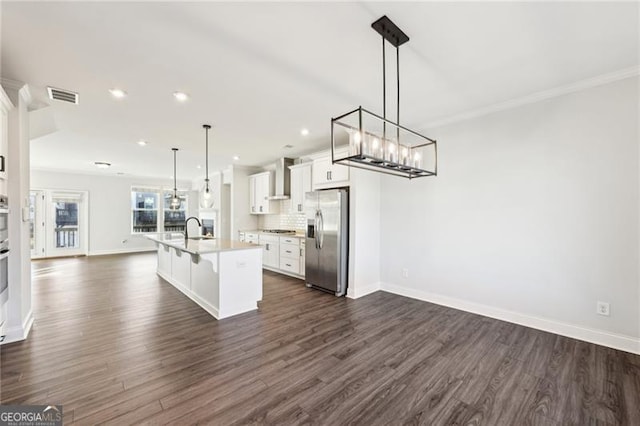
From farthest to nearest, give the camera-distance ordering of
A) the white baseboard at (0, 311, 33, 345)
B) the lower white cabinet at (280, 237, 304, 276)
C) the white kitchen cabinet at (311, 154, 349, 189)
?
the lower white cabinet at (280, 237, 304, 276), the white kitchen cabinet at (311, 154, 349, 189), the white baseboard at (0, 311, 33, 345)

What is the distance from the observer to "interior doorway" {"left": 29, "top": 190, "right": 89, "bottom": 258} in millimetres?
7641

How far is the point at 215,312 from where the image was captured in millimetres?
3469

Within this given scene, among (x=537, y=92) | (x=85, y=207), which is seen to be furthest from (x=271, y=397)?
(x=85, y=207)

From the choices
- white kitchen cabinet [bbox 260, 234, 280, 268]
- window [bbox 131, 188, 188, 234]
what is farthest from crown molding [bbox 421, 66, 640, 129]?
window [bbox 131, 188, 188, 234]

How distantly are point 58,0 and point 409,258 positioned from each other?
4.51 metres

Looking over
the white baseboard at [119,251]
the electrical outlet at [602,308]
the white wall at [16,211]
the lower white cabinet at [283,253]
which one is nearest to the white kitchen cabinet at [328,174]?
the lower white cabinet at [283,253]

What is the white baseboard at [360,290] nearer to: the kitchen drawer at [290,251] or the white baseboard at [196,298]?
the kitchen drawer at [290,251]

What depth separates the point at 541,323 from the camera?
307 centimetres

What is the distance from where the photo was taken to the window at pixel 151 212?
922cm

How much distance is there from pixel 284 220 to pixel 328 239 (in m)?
2.57

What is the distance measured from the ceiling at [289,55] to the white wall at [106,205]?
5.46 metres

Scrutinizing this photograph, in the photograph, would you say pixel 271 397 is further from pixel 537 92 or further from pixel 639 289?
pixel 537 92

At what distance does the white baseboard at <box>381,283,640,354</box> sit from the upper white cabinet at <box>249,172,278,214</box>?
390 centimetres

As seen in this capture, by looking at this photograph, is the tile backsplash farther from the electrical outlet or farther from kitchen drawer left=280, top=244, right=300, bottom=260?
A: the electrical outlet
